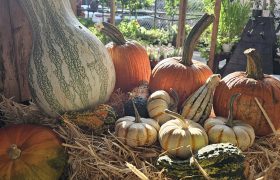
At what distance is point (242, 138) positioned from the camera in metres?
1.49

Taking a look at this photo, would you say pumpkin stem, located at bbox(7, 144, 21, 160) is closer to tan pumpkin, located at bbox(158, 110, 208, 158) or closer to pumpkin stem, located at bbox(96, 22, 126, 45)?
tan pumpkin, located at bbox(158, 110, 208, 158)

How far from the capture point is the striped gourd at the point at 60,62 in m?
1.62

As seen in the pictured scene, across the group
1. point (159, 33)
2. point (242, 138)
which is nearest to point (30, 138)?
point (242, 138)

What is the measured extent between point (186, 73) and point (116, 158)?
75 centimetres

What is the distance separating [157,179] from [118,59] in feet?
3.46

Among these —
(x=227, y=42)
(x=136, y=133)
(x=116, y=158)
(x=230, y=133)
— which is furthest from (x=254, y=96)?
(x=227, y=42)

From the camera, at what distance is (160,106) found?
66.5 inches

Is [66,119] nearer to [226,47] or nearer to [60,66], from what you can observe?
[60,66]

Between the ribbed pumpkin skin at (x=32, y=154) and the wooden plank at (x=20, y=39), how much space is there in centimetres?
42

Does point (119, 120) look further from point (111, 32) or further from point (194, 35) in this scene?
point (111, 32)

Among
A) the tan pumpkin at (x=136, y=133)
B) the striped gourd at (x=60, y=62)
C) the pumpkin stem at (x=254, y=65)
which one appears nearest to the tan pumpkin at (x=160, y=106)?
the tan pumpkin at (x=136, y=133)

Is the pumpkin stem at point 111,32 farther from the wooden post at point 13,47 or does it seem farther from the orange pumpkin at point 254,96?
the orange pumpkin at point 254,96

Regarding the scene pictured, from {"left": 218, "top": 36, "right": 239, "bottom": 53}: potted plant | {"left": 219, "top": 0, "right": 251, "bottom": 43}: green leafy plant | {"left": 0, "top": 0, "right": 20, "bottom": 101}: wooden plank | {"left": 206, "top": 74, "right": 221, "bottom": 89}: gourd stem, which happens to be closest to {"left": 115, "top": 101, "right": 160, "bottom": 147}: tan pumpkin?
{"left": 206, "top": 74, "right": 221, "bottom": 89}: gourd stem

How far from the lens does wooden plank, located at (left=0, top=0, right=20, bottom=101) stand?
6.07 feet
